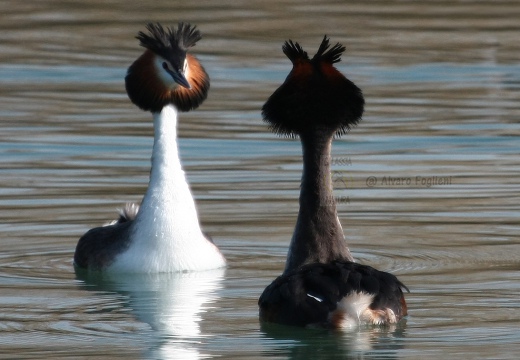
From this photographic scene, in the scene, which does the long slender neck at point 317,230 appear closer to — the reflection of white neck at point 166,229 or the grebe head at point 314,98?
the grebe head at point 314,98

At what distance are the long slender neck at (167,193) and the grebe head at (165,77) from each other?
0.10m

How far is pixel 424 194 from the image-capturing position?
1321cm

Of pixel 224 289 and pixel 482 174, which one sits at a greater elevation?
pixel 482 174

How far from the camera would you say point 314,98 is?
8984mm

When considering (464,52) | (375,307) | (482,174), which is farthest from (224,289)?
(464,52)

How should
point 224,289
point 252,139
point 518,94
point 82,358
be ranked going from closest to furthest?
point 82,358 < point 224,289 < point 252,139 < point 518,94

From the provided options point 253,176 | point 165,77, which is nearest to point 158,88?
point 165,77

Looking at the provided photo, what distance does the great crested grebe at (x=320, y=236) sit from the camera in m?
8.33

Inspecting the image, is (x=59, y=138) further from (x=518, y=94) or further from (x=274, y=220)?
(x=518, y=94)

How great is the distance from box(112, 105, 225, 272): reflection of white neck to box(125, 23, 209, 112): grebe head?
23cm

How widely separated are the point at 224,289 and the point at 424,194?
11.6 ft

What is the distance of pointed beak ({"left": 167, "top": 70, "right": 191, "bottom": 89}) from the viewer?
36.7 feet

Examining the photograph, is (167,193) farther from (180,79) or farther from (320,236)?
(320,236)
